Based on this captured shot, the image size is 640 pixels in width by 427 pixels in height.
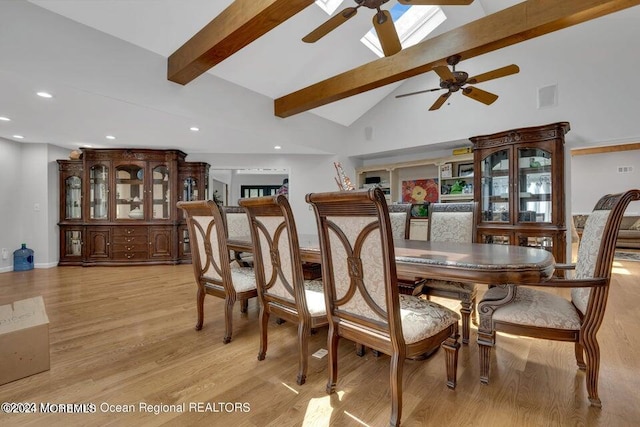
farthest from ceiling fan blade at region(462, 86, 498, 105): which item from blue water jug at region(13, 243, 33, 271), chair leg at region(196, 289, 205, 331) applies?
blue water jug at region(13, 243, 33, 271)

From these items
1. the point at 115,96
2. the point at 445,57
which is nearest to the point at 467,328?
the point at 445,57

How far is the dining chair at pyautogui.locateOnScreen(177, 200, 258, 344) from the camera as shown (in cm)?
206

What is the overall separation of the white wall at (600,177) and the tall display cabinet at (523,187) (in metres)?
5.29

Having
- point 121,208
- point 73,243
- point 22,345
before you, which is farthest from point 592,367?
point 73,243

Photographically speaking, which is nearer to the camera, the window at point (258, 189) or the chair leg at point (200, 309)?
the chair leg at point (200, 309)

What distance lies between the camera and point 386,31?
1.99 m

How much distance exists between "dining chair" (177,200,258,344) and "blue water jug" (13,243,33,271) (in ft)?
14.7

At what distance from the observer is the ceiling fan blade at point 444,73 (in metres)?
2.33

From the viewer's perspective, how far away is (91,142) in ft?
16.1

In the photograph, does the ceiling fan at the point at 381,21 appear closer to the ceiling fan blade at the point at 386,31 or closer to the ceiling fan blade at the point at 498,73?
the ceiling fan blade at the point at 386,31

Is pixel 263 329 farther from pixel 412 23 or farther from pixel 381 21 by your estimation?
pixel 412 23

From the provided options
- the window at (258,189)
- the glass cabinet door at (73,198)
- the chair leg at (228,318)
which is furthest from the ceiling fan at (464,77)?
the window at (258,189)

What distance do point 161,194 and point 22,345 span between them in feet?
14.0

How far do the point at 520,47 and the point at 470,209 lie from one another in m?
3.20
